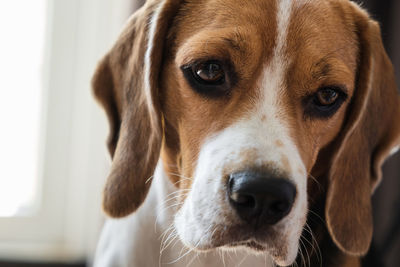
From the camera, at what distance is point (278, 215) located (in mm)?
1200

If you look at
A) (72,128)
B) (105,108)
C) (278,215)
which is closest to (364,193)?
(278,215)

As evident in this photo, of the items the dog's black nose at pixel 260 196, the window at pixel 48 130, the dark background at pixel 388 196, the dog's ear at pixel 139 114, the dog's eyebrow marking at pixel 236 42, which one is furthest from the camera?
the window at pixel 48 130

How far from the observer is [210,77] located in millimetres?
1366

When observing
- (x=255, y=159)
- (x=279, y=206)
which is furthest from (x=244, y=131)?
(x=279, y=206)

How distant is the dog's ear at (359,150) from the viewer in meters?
1.53

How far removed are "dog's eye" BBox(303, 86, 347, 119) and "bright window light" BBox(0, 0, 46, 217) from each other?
2.05m

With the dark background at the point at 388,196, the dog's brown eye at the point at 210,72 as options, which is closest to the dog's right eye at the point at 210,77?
the dog's brown eye at the point at 210,72

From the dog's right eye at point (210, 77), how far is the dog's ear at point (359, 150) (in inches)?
16.7

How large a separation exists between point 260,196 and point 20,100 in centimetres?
227

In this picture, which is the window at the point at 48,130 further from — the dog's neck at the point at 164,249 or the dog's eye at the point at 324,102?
the dog's eye at the point at 324,102

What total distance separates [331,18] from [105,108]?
0.75m

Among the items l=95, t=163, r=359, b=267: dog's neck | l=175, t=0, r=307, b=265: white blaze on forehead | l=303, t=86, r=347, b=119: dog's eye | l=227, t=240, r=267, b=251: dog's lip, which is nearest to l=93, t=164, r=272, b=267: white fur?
l=95, t=163, r=359, b=267: dog's neck

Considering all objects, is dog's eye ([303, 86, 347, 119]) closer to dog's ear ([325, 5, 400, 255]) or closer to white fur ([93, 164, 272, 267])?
dog's ear ([325, 5, 400, 255])

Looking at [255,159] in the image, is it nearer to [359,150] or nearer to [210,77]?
[210,77]
